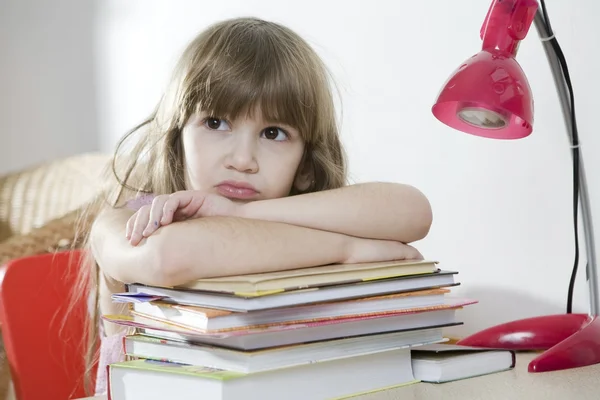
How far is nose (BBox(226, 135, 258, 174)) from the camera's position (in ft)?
2.99

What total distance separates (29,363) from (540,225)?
2.52 ft

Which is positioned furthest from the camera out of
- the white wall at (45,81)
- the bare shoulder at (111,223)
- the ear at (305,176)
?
the white wall at (45,81)

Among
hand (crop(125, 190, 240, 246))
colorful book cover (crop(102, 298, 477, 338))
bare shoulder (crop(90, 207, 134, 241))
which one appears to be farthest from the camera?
bare shoulder (crop(90, 207, 134, 241))

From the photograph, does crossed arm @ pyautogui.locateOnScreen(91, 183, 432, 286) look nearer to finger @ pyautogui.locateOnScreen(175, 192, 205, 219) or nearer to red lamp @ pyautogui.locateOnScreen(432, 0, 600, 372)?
finger @ pyautogui.locateOnScreen(175, 192, 205, 219)

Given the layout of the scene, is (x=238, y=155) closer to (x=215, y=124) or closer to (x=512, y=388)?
(x=215, y=124)

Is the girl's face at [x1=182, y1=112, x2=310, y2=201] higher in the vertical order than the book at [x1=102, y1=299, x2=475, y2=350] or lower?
higher

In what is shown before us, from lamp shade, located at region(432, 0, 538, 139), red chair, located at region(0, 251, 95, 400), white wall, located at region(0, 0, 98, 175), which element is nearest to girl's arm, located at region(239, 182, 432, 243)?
lamp shade, located at region(432, 0, 538, 139)

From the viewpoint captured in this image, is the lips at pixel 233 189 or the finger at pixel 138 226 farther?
the lips at pixel 233 189

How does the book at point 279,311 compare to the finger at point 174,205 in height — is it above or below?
below

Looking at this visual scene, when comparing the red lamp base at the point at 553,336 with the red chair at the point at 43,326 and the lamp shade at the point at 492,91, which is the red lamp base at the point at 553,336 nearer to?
the lamp shade at the point at 492,91

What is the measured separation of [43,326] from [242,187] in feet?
1.46

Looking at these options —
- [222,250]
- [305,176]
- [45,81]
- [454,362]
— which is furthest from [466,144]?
[45,81]

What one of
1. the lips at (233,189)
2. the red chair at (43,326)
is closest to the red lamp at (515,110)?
the lips at (233,189)

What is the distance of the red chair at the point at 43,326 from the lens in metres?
1.15
